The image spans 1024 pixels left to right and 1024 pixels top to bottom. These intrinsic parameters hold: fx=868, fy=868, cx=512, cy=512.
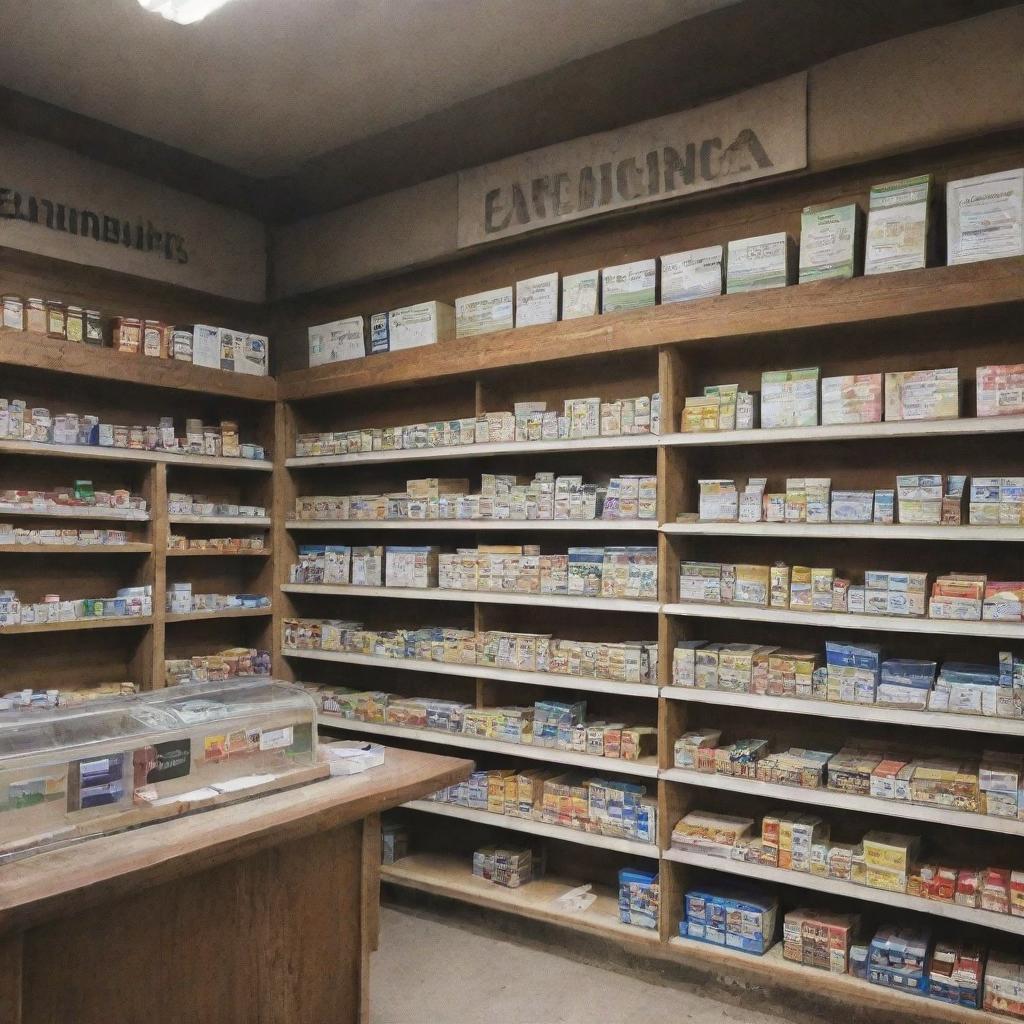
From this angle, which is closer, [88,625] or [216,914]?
[216,914]

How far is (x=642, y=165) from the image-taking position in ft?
13.1

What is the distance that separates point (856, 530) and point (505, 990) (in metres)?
2.39

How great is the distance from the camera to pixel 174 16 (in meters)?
2.95

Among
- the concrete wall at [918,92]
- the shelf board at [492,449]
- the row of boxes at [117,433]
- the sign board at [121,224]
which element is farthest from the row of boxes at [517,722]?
the sign board at [121,224]

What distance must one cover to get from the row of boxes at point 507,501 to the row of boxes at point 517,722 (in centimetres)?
94

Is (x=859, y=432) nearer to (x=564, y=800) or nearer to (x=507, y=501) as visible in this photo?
(x=507, y=501)

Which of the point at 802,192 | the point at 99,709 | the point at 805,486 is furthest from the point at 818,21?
the point at 99,709

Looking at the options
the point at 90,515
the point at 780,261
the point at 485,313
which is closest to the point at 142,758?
the point at 90,515

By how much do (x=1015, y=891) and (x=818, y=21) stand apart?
10.8 feet

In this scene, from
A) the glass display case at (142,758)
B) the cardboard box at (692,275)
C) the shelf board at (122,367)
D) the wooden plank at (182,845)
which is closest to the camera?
the wooden plank at (182,845)

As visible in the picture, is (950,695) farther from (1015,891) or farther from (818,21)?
(818,21)

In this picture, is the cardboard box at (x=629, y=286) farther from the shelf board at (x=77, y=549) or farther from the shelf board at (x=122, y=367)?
the shelf board at (x=77, y=549)

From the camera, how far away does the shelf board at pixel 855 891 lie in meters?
2.98

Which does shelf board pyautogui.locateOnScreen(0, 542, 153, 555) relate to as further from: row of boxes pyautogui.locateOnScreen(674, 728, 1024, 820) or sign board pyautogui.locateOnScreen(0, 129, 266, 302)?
row of boxes pyautogui.locateOnScreen(674, 728, 1024, 820)
